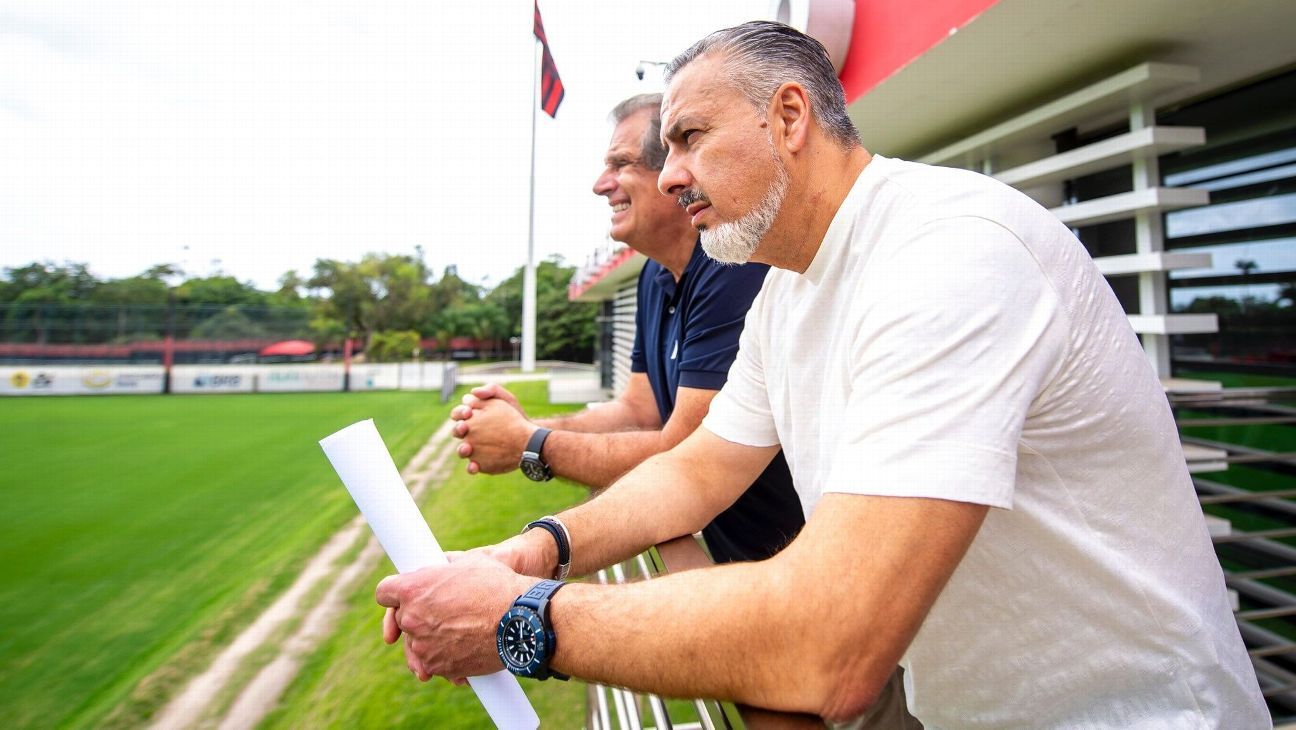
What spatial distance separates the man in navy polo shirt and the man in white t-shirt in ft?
1.61

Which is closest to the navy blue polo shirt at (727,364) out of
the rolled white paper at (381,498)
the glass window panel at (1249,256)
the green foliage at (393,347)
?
the rolled white paper at (381,498)

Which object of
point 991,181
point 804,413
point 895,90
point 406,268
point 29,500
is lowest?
point 29,500

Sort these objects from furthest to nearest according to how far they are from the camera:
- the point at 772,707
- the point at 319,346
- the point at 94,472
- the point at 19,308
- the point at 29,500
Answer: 1. the point at 319,346
2. the point at 19,308
3. the point at 94,472
4. the point at 29,500
5. the point at 772,707

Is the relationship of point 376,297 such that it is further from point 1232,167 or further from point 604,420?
point 1232,167

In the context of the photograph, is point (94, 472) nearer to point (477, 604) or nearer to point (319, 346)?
point (477, 604)

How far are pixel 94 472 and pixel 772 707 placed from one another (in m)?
10.5

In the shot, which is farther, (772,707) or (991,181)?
(991,181)

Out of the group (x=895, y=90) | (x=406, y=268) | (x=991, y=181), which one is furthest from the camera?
(x=406, y=268)

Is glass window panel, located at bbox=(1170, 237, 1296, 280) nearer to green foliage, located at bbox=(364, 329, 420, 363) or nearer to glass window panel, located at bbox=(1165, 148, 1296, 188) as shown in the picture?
glass window panel, located at bbox=(1165, 148, 1296, 188)

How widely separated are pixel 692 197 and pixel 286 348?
A: 25.4 m

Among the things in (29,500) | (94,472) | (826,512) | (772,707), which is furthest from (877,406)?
(94,472)

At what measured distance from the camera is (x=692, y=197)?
4.66ft

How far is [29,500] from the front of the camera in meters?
Answer: 7.19

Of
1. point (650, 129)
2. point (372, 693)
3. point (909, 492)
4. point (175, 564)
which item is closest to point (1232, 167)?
point (650, 129)
